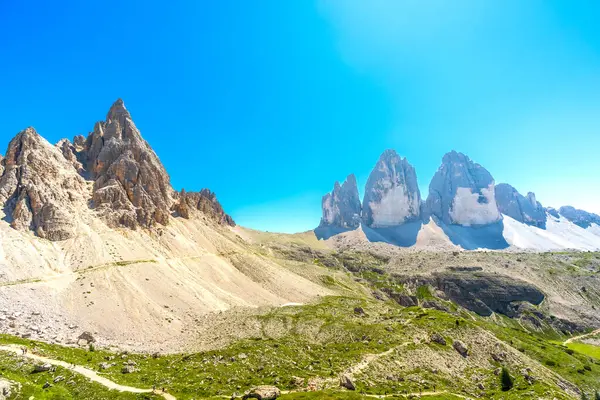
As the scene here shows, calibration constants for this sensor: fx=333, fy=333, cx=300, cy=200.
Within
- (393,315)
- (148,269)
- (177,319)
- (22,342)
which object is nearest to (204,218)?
(148,269)

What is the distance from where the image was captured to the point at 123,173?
14525cm

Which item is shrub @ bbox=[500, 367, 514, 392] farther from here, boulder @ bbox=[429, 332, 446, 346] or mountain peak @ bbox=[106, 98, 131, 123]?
mountain peak @ bbox=[106, 98, 131, 123]

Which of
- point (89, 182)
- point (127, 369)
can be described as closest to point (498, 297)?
point (127, 369)

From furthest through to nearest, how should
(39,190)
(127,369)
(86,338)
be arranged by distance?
(39,190) → (86,338) → (127,369)

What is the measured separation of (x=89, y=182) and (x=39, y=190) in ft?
106

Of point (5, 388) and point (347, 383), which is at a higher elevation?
point (5, 388)

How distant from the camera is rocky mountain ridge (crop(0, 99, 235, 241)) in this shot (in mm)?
104938

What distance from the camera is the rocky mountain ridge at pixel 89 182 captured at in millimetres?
104938

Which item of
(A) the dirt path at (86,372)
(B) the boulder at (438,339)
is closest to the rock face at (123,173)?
(A) the dirt path at (86,372)

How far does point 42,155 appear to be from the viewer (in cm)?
12131

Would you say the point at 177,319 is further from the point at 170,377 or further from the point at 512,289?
the point at 512,289

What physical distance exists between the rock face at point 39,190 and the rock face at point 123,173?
10.2 m

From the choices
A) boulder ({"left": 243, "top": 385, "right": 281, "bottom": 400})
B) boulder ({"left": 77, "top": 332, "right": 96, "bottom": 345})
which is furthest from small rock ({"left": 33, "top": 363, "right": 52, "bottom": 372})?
boulder ({"left": 243, "top": 385, "right": 281, "bottom": 400})

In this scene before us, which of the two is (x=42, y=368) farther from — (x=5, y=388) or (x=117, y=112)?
(x=117, y=112)
